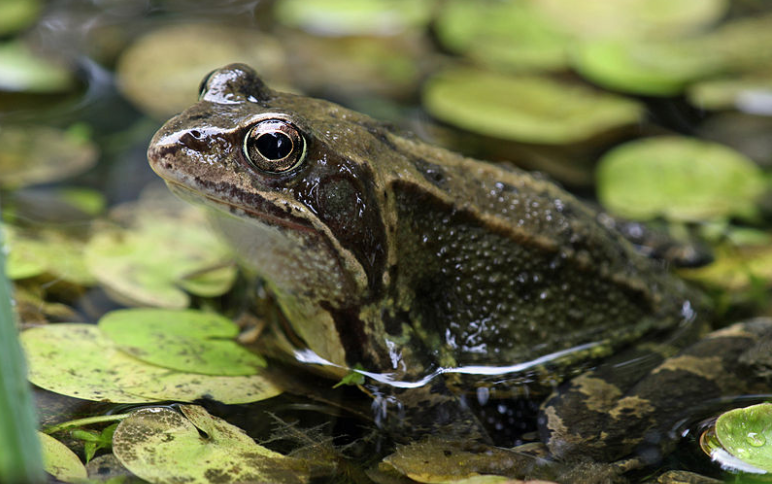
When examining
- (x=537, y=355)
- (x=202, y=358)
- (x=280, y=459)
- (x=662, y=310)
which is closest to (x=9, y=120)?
(x=202, y=358)

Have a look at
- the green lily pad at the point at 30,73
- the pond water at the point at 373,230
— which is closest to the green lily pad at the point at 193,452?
the pond water at the point at 373,230

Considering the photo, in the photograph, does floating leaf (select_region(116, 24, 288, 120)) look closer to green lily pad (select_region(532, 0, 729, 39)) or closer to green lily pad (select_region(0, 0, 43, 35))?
green lily pad (select_region(0, 0, 43, 35))

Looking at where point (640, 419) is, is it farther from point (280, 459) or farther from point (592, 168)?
point (592, 168)

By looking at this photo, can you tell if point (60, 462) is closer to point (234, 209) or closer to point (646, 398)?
point (234, 209)

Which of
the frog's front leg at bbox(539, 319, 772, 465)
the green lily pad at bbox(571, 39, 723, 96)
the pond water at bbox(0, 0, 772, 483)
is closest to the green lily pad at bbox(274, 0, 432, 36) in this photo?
the pond water at bbox(0, 0, 772, 483)

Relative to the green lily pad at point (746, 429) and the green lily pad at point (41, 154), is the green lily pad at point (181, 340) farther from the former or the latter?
the green lily pad at point (746, 429)
